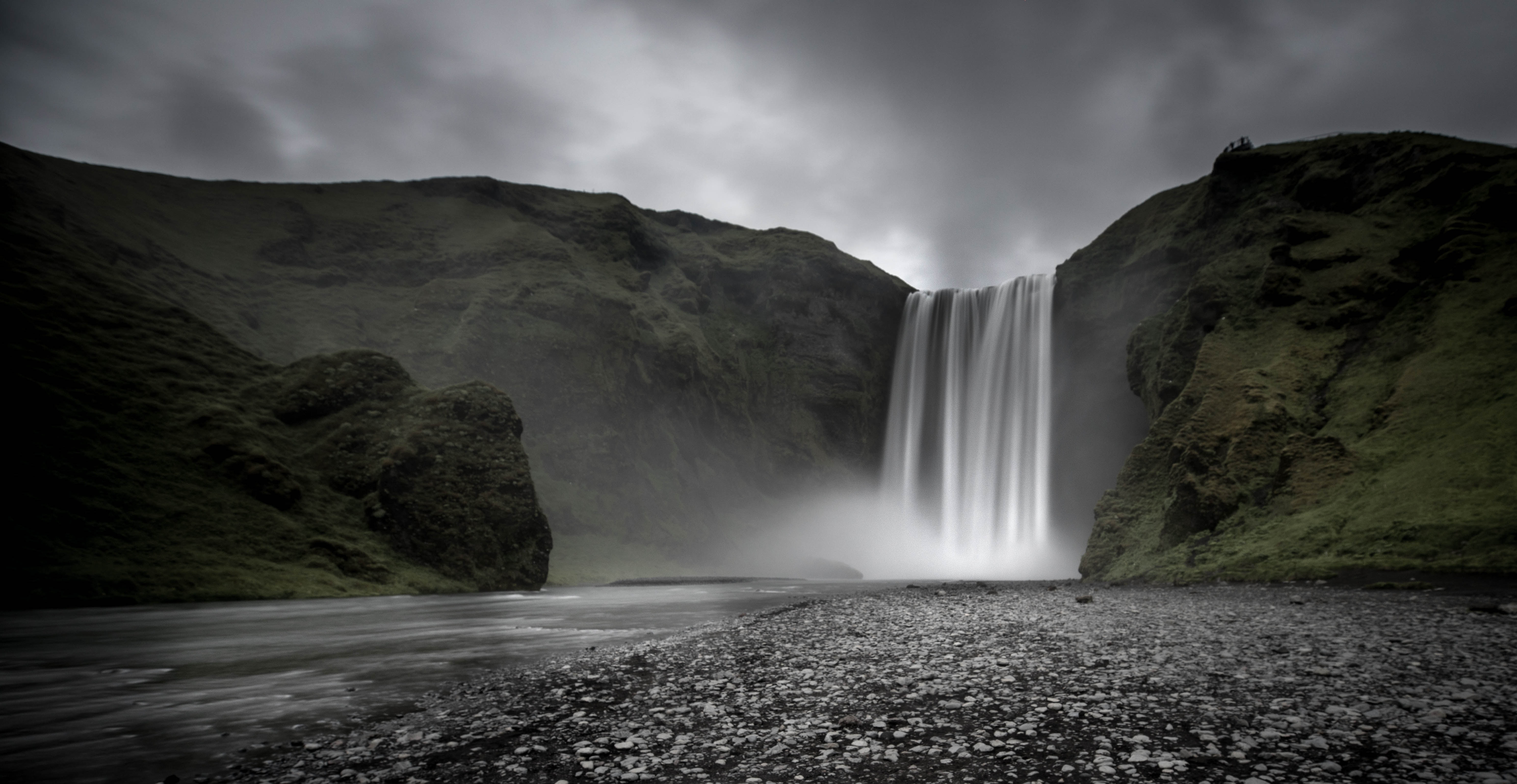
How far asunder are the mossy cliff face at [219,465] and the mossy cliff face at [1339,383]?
4128 centimetres

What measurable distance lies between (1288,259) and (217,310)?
302 feet

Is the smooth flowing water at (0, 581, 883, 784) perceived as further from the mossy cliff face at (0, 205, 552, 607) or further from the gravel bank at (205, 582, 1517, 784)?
the mossy cliff face at (0, 205, 552, 607)

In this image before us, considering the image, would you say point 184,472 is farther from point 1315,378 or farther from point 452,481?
point 1315,378

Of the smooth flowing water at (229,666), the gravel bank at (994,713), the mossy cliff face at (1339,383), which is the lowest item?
the smooth flowing water at (229,666)

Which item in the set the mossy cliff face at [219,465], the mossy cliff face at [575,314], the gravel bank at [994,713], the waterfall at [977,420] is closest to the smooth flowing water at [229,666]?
the gravel bank at [994,713]

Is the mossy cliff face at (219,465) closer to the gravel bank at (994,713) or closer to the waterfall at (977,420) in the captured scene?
the gravel bank at (994,713)

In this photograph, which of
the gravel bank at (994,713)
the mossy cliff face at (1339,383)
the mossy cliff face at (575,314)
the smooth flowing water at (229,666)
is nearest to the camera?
the gravel bank at (994,713)

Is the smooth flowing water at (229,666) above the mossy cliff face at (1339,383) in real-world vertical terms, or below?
below

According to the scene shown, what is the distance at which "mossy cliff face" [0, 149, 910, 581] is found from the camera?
68.1 metres

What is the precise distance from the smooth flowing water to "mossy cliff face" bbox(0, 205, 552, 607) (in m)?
3.55

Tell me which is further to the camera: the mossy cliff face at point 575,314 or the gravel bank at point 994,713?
the mossy cliff face at point 575,314

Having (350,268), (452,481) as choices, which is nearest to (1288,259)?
(452,481)

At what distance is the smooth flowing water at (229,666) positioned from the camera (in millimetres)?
7523

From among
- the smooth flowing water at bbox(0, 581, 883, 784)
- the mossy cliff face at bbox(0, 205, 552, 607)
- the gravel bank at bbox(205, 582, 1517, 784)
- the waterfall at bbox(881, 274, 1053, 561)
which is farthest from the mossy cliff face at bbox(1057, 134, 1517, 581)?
the mossy cliff face at bbox(0, 205, 552, 607)
